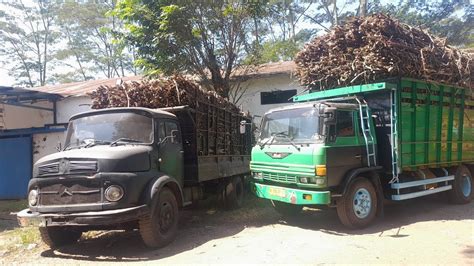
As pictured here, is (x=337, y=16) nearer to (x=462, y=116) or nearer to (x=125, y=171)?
(x=462, y=116)

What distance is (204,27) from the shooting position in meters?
12.5

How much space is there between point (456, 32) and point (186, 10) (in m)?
17.1

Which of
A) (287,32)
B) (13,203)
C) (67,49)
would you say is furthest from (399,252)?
(67,49)

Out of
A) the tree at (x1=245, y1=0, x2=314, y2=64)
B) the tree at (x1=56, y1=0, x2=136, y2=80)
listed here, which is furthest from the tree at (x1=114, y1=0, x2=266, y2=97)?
the tree at (x1=56, y1=0, x2=136, y2=80)

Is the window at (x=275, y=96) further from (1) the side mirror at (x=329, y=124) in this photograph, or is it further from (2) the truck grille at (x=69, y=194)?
(2) the truck grille at (x=69, y=194)

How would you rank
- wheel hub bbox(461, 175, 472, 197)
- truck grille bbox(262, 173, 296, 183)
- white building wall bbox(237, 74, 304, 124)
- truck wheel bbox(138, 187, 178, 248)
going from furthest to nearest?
white building wall bbox(237, 74, 304, 124)
wheel hub bbox(461, 175, 472, 197)
truck grille bbox(262, 173, 296, 183)
truck wheel bbox(138, 187, 178, 248)

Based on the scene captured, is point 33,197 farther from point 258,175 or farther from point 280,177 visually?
point 280,177

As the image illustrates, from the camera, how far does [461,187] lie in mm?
9773

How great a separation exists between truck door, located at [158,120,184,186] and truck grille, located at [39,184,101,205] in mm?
1249

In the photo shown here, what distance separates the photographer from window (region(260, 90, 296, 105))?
15.9 metres

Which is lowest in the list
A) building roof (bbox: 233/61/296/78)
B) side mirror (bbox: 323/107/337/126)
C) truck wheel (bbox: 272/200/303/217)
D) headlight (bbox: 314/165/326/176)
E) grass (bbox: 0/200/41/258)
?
grass (bbox: 0/200/41/258)

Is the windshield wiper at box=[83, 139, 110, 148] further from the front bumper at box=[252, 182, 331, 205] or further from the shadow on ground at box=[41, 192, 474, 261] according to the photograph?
the front bumper at box=[252, 182, 331, 205]

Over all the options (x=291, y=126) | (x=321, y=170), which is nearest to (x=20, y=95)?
(x=291, y=126)

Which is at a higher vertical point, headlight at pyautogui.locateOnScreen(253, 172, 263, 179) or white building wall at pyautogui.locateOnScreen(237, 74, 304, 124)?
white building wall at pyautogui.locateOnScreen(237, 74, 304, 124)
